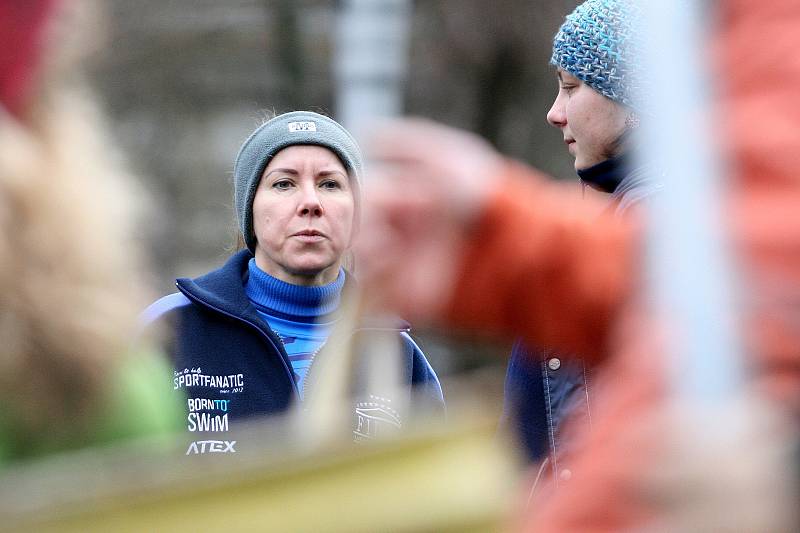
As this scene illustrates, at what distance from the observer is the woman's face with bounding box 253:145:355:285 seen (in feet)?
13.5

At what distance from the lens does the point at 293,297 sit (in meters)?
4.09

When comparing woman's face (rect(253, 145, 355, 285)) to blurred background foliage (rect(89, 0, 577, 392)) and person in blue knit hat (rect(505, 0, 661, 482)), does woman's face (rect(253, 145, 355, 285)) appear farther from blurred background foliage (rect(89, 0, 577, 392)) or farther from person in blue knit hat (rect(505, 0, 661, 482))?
blurred background foliage (rect(89, 0, 577, 392))

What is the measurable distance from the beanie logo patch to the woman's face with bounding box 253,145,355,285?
5 cm

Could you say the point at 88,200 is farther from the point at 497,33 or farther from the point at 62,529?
the point at 497,33

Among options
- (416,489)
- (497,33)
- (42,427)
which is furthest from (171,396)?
(497,33)

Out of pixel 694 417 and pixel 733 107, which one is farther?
pixel 733 107

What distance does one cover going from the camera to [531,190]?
1733mm

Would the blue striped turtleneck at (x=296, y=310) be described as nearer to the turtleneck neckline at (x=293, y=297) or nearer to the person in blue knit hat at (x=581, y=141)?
the turtleneck neckline at (x=293, y=297)

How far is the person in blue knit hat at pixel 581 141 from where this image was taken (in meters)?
3.70

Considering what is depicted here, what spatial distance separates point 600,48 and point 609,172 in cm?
33

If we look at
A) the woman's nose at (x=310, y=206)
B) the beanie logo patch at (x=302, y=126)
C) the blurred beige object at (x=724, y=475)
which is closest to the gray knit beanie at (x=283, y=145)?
the beanie logo patch at (x=302, y=126)

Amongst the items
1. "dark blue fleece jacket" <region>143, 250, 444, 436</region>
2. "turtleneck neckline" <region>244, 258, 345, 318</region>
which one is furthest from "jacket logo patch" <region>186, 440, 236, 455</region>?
"turtleneck neckline" <region>244, 258, 345, 318</region>

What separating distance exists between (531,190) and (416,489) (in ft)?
1.31

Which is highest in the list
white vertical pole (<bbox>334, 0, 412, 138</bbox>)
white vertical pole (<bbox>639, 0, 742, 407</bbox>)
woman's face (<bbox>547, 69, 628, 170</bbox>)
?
woman's face (<bbox>547, 69, 628, 170</bbox>)
